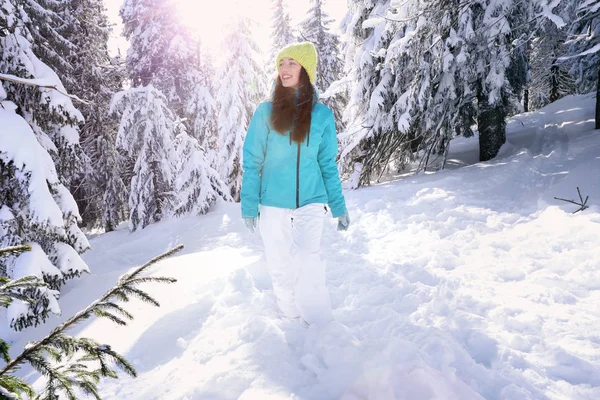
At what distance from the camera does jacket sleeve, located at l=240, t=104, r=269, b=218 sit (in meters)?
2.88

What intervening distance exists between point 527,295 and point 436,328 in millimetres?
1193

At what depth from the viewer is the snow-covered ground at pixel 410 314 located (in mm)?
2188

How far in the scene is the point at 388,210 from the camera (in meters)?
6.46

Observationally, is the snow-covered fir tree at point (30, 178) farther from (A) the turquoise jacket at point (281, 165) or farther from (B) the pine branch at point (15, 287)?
(B) the pine branch at point (15, 287)

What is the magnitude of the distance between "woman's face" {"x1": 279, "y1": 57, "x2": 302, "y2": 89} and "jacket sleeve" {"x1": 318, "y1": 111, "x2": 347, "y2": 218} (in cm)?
43

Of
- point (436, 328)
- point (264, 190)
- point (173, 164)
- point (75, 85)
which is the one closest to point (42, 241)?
point (264, 190)

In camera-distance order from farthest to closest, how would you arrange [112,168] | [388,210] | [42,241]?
[112,168]
[388,210]
[42,241]

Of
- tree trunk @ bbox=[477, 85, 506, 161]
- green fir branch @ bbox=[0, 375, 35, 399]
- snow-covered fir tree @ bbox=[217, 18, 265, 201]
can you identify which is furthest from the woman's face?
snow-covered fir tree @ bbox=[217, 18, 265, 201]

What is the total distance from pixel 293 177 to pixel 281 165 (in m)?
0.15

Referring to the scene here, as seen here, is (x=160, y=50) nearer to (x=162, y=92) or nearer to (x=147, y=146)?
(x=162, y=92)

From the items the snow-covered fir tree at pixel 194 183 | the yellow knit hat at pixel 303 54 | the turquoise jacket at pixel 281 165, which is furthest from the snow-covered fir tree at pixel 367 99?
the turquoise jacket at pixel 281 165

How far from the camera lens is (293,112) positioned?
278 centimetres

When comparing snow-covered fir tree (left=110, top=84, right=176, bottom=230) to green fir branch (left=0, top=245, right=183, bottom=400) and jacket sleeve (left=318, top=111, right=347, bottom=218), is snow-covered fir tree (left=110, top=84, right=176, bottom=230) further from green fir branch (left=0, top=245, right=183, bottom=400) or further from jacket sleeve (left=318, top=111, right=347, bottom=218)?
green fir branch (left=0, top=245, right=183, bottom=400)

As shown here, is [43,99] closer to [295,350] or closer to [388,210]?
[295,350]
